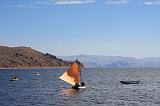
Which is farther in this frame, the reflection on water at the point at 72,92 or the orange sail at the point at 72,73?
the orange sail at the point at 72,73

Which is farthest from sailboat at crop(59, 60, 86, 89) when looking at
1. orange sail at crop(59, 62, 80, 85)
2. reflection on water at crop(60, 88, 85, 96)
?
reflection on water at crop(60, 88, 85, 96)

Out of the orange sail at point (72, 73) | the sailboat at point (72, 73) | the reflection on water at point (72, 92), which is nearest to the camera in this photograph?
the reflection on water at point (72, 92)

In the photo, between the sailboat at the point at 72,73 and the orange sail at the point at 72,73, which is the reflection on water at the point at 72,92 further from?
the orange sail at the point at 72,73

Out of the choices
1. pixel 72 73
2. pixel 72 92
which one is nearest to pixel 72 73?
pixel 72 73

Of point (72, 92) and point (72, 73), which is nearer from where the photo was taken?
point (72, 92)

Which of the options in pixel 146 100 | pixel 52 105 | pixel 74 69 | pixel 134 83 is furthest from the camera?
pixel 134 83

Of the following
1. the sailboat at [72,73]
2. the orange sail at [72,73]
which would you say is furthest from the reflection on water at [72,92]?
the orange sail at [72,73]

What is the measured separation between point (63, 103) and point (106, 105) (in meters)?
9.76

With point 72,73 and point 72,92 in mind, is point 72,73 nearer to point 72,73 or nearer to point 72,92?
point 72,73

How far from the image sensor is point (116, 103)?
87375 millimetres

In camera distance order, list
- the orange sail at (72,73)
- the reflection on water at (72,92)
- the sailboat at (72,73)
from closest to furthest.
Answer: the reflection on water at (72,92)
the sailboat at (72,73)
the orange sail at (72,73)

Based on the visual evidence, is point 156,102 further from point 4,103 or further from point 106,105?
point 4,103

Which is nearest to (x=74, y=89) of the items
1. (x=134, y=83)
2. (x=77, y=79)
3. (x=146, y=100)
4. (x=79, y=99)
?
(x=77, y=79)

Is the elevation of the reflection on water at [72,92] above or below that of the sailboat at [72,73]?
below
